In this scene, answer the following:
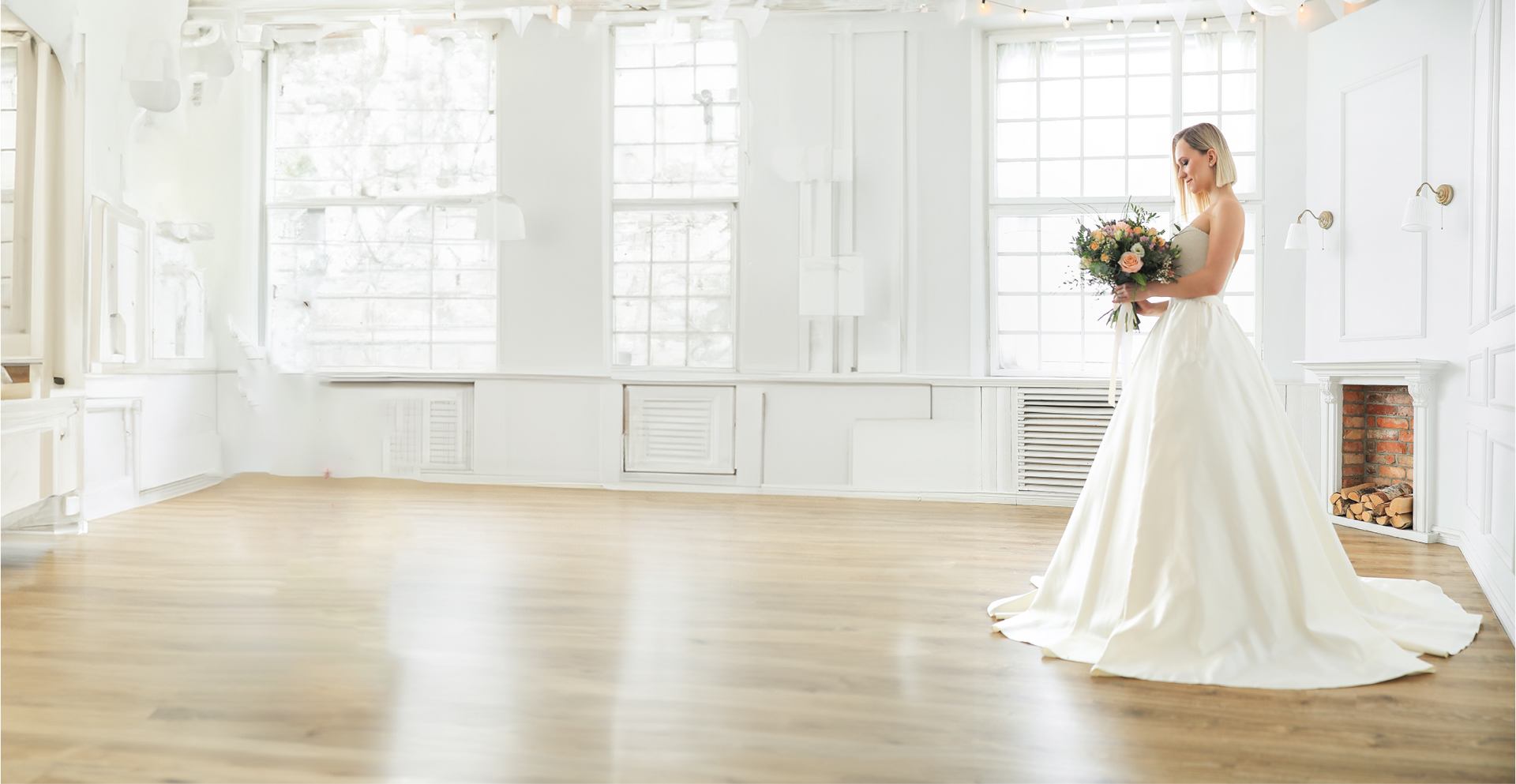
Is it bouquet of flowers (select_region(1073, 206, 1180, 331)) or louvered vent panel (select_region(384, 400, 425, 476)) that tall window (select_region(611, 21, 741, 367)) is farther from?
bouquet of flowers (select_region(1073, 206, 1180, 331))

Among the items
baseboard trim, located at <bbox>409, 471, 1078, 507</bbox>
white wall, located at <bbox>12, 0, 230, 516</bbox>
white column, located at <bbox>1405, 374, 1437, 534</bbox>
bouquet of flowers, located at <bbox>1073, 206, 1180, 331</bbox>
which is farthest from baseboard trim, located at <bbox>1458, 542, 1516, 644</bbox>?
white wall, located at <bbox>12, 0, 230, 516</bbox>

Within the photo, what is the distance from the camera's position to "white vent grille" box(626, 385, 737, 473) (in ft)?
18.9

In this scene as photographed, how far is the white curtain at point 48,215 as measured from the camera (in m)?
3.43

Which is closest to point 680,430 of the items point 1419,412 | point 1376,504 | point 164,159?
point 164,159

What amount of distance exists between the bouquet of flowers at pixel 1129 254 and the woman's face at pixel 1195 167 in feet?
0.59

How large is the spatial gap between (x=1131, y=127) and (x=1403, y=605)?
374cm

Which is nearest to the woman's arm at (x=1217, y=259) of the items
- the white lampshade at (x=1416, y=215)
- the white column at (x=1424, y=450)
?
the white lampshade at (x=1416, y=215)

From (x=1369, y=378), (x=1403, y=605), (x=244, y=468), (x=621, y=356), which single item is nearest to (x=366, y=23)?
(x=621, y=356)

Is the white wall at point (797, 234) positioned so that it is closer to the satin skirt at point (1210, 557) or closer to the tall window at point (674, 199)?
the tall window at point (674, 199)

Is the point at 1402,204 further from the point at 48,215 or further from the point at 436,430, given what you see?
the point at 48,215

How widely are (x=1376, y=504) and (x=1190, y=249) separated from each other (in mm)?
2782

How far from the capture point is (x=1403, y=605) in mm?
2592

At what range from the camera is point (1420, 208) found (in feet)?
12.9

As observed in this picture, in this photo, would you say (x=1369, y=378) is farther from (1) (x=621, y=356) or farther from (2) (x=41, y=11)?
(2) (x=41, y=11)
